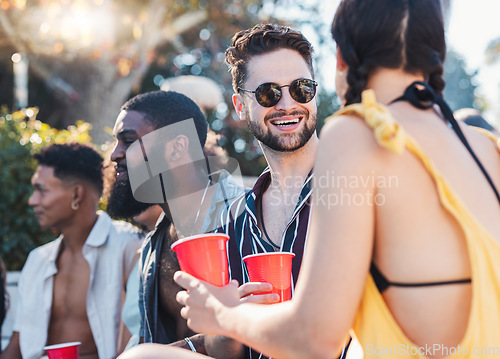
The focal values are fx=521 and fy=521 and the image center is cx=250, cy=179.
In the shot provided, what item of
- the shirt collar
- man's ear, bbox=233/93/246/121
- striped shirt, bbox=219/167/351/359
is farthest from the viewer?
the shirt collar

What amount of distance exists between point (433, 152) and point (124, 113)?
2.65m

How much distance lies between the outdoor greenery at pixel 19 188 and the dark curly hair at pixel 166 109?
95.9 inches

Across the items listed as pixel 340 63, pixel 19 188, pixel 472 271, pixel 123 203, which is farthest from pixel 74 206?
pixel 472 271

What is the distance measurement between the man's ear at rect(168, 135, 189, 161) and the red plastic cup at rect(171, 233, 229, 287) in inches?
68.9

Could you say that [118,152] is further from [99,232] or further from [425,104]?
[425,104]

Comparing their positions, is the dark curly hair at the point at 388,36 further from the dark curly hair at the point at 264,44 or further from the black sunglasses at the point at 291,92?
the dark curly hair at the point at 264,44

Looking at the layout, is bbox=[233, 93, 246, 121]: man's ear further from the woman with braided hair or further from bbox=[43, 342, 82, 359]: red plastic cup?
the woman with braided hair

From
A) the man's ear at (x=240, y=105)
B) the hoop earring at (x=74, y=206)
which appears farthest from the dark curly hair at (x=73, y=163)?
the man's ear at (x=240, y=105)

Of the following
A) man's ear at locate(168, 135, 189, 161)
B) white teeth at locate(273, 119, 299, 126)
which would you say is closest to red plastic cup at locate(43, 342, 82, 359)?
man's ear at locate(168, 135, 189, 161)

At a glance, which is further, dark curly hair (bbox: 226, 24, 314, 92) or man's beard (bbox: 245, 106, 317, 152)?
dark curly hair (bbox: 226, 24, 314, 92)

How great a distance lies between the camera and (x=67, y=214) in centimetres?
466

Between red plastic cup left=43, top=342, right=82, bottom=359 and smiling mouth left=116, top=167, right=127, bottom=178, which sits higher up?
smiling mouth left=116, top=167, right=127, bottom=178
